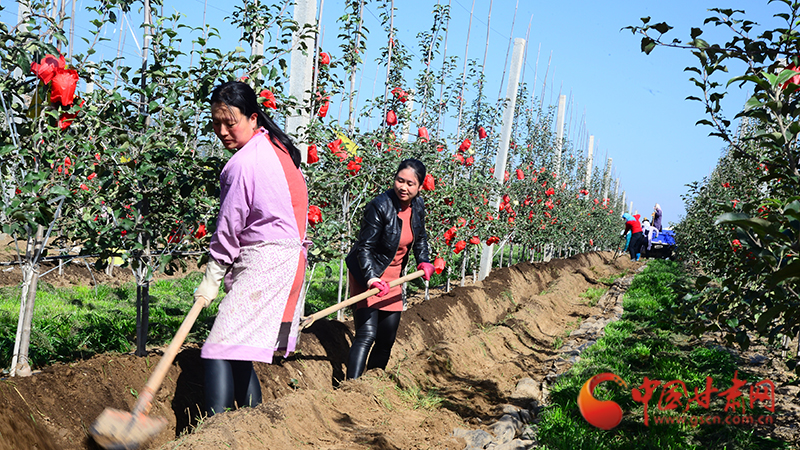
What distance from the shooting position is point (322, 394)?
136 inches

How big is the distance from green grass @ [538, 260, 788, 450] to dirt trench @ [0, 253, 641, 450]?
0.50 meters

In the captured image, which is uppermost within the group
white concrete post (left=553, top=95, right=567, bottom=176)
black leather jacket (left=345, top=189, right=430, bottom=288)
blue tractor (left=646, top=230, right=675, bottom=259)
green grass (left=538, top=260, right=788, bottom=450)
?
white concrete post (left=553, top=95, right=567, bottom=176)

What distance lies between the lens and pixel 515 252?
2309 centimetres

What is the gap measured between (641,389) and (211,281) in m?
3.24

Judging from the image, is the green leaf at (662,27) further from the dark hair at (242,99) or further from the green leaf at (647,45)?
the dark hair at (242,99)

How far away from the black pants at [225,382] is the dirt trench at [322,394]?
0.20 ft

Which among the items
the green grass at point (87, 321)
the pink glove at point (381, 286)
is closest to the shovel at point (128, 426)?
the pink glove at point (381, 286)

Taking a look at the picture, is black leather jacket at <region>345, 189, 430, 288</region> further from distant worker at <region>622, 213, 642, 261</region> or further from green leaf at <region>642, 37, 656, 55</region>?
distant worker at <region>622, 213, 642, 261</region>

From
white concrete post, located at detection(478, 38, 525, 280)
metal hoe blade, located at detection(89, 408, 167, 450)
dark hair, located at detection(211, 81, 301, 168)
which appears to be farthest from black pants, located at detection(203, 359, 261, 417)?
white concrete post, located at detection(478, 38, 525, 280)

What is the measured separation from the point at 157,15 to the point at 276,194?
4.78 ft

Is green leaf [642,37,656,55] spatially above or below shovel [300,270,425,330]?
above

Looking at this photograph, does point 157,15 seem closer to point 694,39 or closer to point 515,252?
point 694,39

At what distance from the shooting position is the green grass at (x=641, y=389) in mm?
3322

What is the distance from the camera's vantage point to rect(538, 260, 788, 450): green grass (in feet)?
10.9
